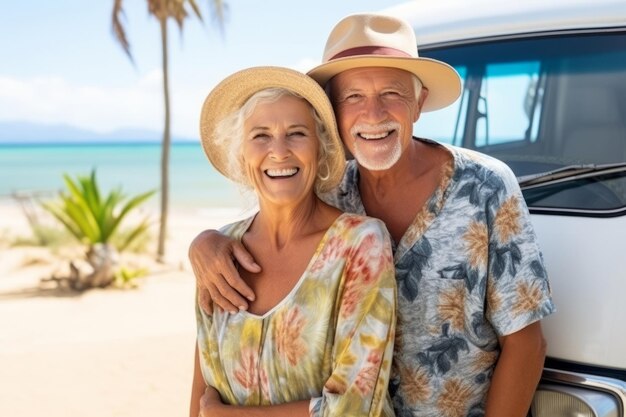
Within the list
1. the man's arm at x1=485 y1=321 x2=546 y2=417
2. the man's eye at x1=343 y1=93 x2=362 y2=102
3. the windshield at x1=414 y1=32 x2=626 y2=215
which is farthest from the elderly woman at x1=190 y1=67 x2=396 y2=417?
the windshield at x1=414 y1=32 x2=626 y2=215

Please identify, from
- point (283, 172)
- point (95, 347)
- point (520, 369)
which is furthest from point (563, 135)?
point (95, 347)

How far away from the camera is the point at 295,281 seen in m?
2.24

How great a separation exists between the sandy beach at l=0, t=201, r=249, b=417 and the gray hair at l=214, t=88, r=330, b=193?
440 millimetres

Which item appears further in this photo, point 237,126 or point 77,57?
point 77,57

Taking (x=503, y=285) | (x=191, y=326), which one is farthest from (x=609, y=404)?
(x=191, y=326)

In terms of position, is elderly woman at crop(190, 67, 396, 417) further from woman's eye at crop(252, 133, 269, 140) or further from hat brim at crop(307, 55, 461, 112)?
hat brim at crop(307, 55, 461, 112)

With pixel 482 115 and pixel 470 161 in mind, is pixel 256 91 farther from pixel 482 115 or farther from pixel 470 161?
pixel 482 115

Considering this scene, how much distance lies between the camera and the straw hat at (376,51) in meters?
2.30

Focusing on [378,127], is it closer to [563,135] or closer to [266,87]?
[266,87]

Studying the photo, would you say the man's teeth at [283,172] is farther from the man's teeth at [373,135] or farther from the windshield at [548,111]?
the windshield at [548,111]

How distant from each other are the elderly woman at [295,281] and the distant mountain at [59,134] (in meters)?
113

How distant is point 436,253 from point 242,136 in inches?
26.0

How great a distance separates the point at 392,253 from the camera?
2234 mm

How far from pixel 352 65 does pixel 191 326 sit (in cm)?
700
